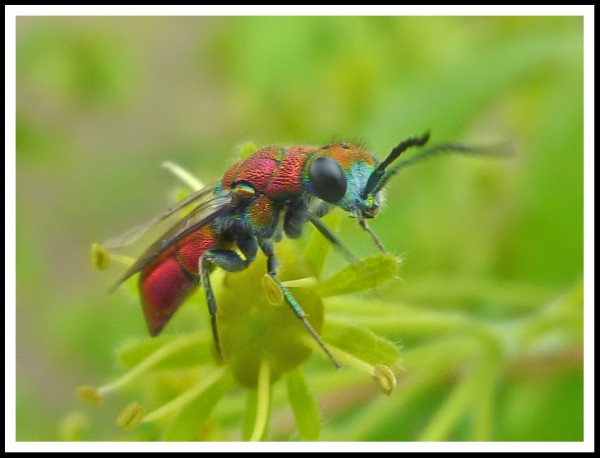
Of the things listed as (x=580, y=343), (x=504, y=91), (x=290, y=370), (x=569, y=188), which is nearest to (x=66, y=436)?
(x=290, y=370)

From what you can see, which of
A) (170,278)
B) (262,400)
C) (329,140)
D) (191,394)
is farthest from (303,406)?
(329,140)

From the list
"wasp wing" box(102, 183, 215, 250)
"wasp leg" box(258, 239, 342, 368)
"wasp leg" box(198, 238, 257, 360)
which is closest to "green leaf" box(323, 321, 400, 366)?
"wasp leg" box(258, 239, 342, 368)

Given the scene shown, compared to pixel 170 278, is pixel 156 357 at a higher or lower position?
lower

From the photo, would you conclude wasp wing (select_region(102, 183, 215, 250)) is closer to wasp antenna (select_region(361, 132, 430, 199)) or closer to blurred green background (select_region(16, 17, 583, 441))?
blurred green background (select_region(16, 17, 583, 441))

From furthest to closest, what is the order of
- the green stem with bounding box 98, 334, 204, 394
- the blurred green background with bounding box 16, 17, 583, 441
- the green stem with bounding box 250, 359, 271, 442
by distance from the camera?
the blurred green background with bounding box 16, 17, 583, 441 < the green stem with bounding box 98, 334, 204, 394 < the green stem with bounding box 250, 359, 271, 442

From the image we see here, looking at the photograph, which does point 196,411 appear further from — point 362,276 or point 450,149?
point 450,149

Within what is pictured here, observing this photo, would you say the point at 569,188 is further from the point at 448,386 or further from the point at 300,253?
the point at 300,253
